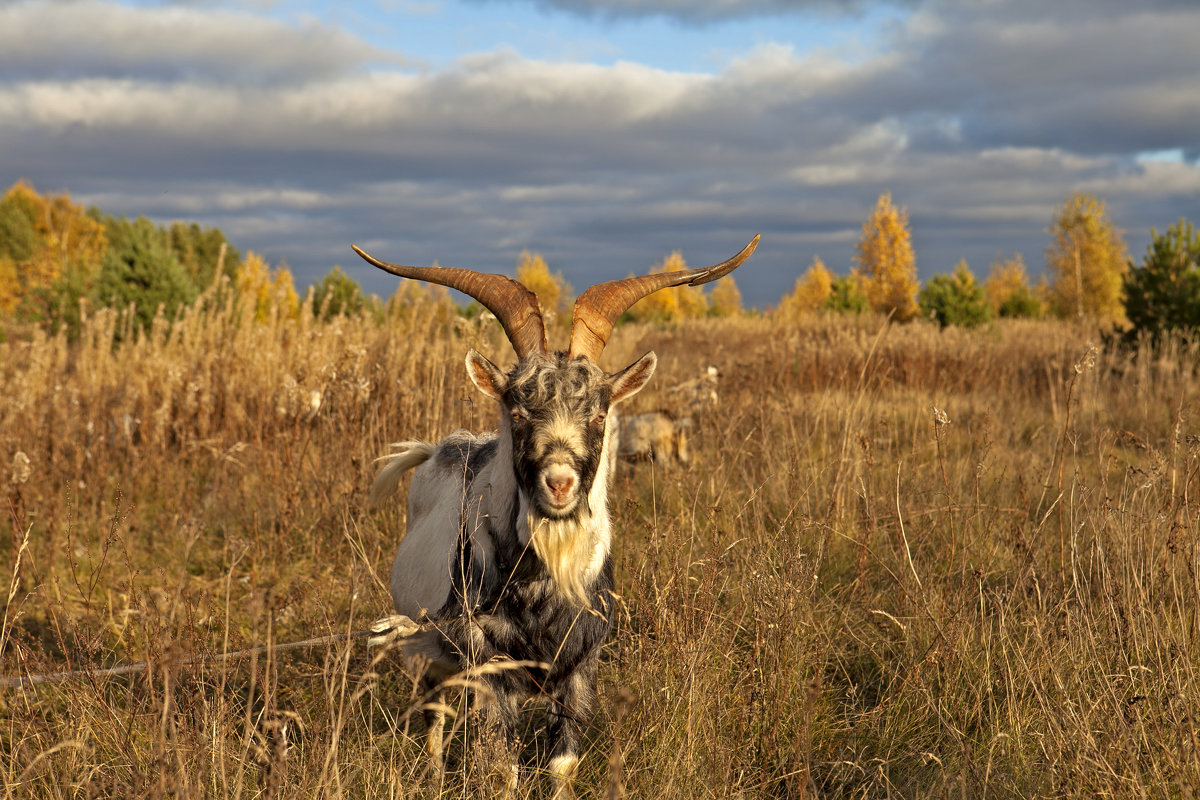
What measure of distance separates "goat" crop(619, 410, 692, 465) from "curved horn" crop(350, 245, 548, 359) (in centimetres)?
443

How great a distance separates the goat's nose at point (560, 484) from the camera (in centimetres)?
293

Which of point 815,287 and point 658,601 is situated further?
point 815,287

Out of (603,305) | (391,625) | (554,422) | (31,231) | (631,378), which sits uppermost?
(31,231)

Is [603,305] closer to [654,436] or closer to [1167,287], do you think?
[654,436]

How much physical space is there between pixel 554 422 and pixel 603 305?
73cm

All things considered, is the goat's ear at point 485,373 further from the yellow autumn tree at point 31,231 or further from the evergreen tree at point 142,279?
the yellow autumn tree at point 31,231

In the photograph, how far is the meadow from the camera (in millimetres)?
2910

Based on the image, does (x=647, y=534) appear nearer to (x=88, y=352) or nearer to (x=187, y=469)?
(x=187, y=469)

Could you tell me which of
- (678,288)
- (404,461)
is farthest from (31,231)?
(404,461)

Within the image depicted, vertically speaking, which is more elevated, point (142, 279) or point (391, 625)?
point (142, 279)

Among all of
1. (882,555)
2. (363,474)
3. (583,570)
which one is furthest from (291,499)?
(882,555)

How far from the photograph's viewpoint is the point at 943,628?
12.4ft

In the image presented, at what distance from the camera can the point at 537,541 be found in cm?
310

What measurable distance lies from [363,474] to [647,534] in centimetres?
287
